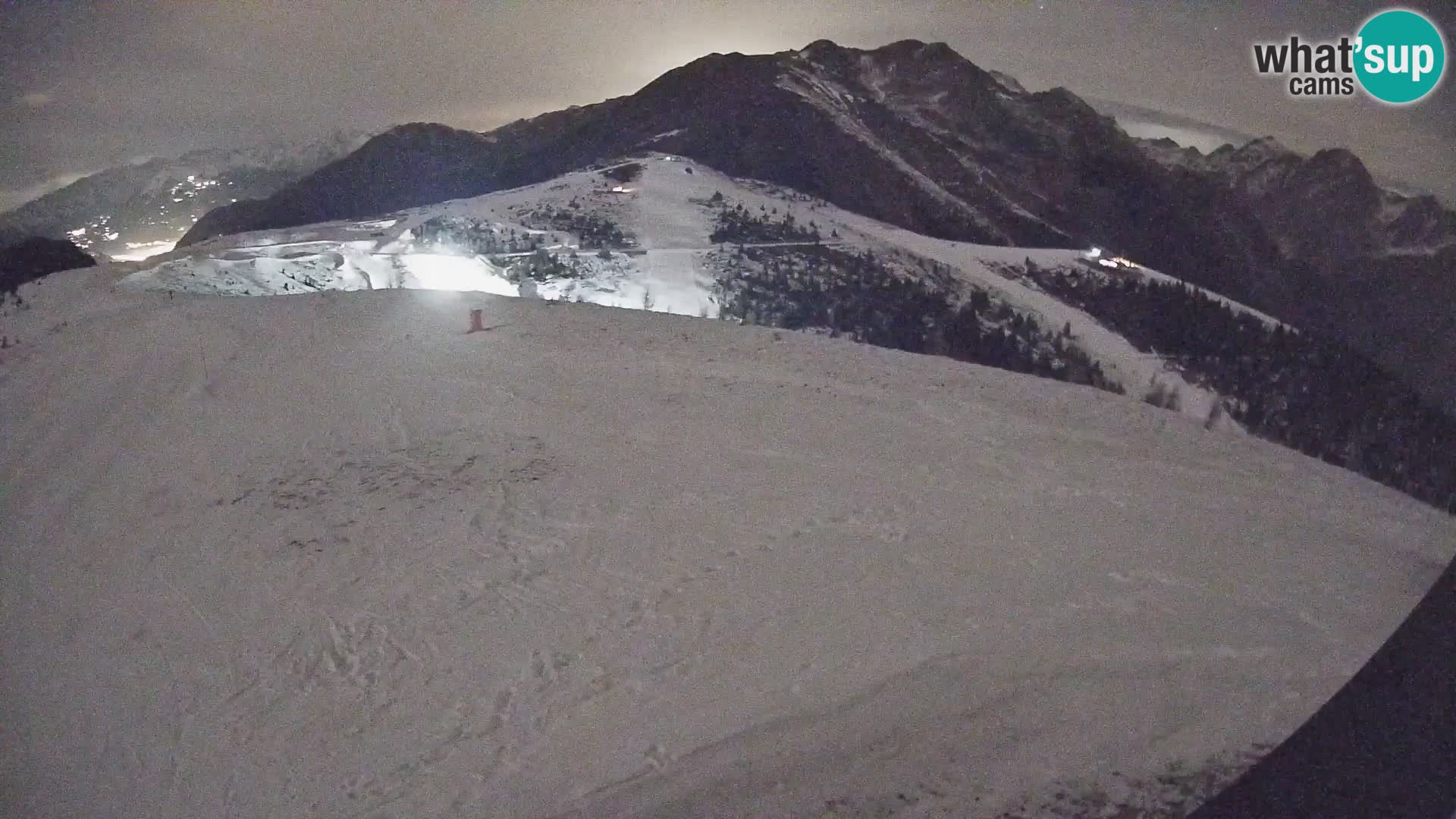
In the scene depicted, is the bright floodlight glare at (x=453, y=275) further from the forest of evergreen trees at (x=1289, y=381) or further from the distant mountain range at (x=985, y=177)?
the forest of evergreen trees at (x=1289, y=381)

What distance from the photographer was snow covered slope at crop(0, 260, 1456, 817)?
3.22m

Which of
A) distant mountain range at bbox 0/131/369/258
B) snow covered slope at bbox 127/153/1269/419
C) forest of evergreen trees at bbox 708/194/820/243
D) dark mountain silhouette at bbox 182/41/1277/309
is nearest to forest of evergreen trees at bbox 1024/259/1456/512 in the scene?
dark mountain silhouette at bbox 182/41/1277/309

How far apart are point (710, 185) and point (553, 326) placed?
2.57 meters

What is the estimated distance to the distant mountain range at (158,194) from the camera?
659cm

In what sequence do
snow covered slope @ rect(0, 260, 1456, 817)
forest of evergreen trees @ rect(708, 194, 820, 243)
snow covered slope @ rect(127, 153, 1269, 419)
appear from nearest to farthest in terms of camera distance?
1. snow covered slope @ rect(0, 260, 1456, 817)
2. snow covered slope @ rect(127, 153, 1269, 419)
3. forest of evergreen trees @ rect(708, 194, 820, 243)

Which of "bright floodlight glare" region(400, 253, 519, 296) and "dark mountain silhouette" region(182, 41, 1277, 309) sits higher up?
"dark mountain silhouette" region(182, 41, 1277, 309)

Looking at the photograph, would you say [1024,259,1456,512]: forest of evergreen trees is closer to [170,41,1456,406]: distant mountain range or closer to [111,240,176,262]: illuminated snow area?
[170,41,1456,406]: distant mountain range

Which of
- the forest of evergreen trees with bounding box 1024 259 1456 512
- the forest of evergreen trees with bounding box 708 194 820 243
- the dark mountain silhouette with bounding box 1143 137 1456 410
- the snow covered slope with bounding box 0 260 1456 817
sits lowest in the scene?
the snow covered slope with bounding box 0 260 1456 817

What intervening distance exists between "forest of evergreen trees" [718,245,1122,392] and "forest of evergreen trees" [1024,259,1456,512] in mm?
544

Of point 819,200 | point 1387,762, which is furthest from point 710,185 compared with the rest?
point 1387,762

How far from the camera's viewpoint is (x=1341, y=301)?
5.11 m

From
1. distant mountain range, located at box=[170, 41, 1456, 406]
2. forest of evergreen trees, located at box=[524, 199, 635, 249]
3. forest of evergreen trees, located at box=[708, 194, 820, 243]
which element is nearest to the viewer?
distant mountain range, located at box=[170, 41, 1456, 406]

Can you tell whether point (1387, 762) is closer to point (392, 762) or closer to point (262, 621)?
point (392, 762)

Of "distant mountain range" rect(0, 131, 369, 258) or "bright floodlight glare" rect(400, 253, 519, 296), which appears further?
"bright floodlight glare" rect(400, 253, 519, 296)
